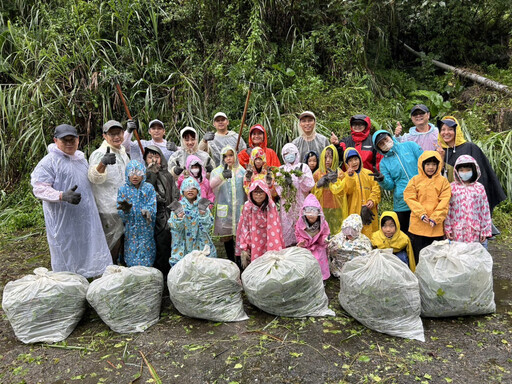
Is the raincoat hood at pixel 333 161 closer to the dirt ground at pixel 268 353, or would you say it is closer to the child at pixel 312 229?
the child at pixel 312 229

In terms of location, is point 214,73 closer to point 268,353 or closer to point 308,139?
point 308,139

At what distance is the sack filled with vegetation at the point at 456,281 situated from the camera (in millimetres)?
3053

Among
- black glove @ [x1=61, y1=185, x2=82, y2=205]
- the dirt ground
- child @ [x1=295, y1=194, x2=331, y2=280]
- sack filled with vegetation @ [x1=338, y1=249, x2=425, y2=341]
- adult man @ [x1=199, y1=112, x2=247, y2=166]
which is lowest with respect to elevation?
the dirt ground

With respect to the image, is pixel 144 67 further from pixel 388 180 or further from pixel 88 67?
pixel 388 180

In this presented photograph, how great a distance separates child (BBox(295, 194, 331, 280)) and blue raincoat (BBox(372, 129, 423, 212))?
2.73 feet

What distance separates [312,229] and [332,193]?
636mm

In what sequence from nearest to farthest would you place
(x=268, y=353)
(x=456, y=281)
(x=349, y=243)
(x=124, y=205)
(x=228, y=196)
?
(x=268, y=353), (x=456, y=281), (x=124, y=205), (x=349, y=243), (x=228, y=196)

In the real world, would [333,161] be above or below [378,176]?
above

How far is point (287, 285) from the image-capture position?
3.11 meters

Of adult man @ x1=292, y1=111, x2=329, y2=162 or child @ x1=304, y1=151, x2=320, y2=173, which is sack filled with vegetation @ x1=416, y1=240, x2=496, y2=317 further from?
adult man @ x1=292, y1=111, x2=329, y2=162

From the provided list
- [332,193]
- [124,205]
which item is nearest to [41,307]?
[124,205]

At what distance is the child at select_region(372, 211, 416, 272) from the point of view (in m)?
3.73

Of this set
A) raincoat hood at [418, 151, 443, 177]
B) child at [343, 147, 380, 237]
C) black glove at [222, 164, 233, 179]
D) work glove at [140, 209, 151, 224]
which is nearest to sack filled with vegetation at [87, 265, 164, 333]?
work glove at [140, 209, 151, 224]

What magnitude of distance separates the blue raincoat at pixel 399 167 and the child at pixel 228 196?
58.9 inches
